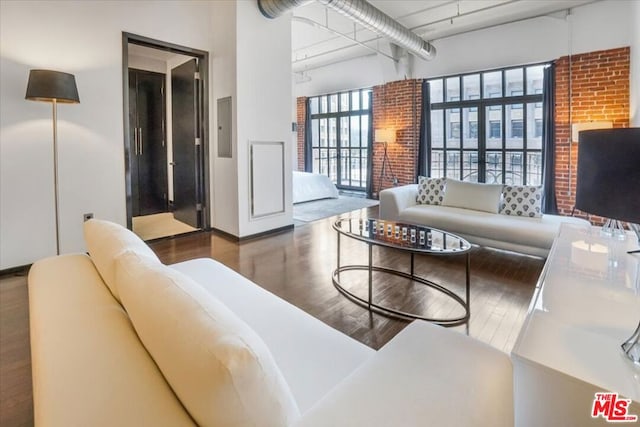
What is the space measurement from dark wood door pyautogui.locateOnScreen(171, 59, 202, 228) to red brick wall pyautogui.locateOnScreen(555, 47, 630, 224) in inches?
209

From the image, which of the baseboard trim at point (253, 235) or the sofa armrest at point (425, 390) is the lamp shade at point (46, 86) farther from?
the sofa armrest at point (425, 390)

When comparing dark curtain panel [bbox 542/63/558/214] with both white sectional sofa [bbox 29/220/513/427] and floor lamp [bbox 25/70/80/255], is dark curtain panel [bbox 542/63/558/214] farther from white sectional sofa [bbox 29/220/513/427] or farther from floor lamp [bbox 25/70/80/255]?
floor lamp [bbox 25/70/80/255]

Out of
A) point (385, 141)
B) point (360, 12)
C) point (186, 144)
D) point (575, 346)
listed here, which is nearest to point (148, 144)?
point (186, 144)

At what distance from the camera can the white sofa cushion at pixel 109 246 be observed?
125cm

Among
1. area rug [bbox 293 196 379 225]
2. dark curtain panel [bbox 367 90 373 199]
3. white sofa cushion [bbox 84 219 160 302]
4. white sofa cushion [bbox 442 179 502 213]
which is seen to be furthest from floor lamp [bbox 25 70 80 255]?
dark curtain panel [bbox 367 90 373 199]

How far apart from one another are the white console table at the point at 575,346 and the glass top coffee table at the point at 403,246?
940mm

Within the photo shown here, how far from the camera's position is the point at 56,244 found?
3498mm

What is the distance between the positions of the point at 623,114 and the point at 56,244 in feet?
23.0

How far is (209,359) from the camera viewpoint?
0.66 metres

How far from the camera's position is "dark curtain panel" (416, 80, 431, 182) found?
679 cm

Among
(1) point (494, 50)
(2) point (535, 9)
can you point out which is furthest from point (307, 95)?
(2) point (535, 9)

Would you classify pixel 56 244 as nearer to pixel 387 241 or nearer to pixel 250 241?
pixel 250 241

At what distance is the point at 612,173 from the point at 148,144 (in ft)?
20.9
